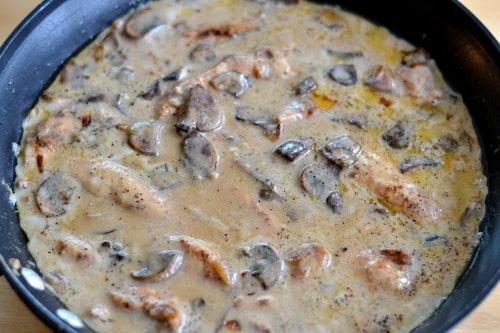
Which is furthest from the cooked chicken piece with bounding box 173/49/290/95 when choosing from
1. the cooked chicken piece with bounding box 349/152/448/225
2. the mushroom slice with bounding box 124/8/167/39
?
the cooked chicken piece with bounding box 349/152/448/225

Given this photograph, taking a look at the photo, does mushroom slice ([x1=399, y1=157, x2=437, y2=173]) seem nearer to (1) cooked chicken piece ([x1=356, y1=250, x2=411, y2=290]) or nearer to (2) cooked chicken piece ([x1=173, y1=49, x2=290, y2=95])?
(1) cooked chicken piece ([x1=356, y1=250, x2=411, y2=290])

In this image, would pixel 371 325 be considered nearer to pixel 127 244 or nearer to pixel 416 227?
pixel 416 227

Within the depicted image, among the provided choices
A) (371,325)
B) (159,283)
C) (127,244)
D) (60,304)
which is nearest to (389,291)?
(371,325)

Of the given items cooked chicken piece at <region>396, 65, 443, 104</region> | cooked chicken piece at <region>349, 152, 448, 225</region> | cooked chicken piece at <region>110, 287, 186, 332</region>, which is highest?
cooked chicken piece at <region>396, 65, 443, 104</region>

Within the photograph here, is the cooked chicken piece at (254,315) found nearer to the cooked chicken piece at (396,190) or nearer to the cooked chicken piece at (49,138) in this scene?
the cooked chicken piece at (396,190)

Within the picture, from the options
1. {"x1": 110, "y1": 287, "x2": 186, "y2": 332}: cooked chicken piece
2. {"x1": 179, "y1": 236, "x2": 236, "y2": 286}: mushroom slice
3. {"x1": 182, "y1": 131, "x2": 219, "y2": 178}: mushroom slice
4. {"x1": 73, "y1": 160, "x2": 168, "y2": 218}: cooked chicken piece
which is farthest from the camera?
{"x1": 182, "y1": 131, "x2": 219, "y2": 178}: mushroom slice

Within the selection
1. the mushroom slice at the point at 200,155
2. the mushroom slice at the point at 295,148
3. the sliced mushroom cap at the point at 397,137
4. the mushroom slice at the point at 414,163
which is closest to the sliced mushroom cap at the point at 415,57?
the sliced mushroom cap at the point at 397,137
